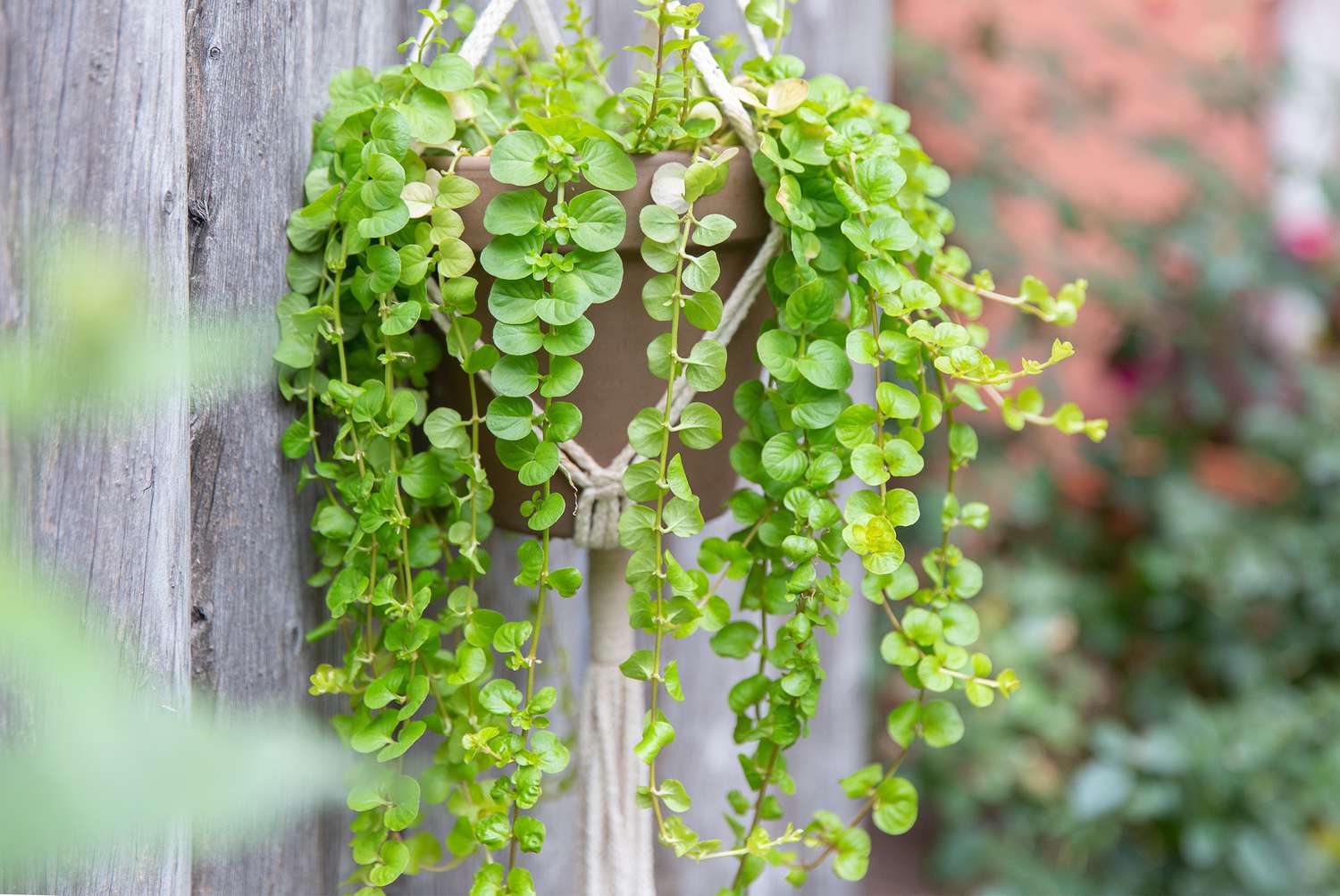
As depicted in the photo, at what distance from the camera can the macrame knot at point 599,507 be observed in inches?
26.2

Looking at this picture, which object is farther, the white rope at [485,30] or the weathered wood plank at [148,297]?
the white rope at [485,30]

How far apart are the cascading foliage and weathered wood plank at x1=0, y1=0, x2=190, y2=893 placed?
0.09 metres

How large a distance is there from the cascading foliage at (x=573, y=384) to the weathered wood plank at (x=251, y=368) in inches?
1.1

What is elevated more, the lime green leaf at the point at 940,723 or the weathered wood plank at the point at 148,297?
the weathered wood plank at the point at 148,297

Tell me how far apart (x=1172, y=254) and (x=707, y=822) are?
55.8 inches

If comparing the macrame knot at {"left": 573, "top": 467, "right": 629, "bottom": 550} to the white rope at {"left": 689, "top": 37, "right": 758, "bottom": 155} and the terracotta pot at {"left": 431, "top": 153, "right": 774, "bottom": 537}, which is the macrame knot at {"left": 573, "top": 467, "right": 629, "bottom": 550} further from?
the white rope at {"left": 689, "top": 37, "right": 758, "bottom": 155}

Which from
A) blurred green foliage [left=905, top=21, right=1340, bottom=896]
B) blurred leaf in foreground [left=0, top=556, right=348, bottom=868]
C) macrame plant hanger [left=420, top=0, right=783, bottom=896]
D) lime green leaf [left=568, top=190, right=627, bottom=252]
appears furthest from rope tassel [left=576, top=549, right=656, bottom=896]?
blurred green foliage [left=905, top=21, right=1340, bottom=896]

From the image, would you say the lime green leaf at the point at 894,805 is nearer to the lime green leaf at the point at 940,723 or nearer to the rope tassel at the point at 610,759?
the lime green leaf at the point at 940,723

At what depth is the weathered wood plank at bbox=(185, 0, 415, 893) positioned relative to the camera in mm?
641

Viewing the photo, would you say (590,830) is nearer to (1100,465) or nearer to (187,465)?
(187,465)

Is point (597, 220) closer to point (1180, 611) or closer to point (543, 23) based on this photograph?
point (543, 23)

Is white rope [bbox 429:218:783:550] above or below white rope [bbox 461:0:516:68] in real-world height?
below

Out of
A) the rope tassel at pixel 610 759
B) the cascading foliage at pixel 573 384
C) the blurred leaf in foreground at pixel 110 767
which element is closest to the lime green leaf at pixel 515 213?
the cascading foliage at pixel 573 384

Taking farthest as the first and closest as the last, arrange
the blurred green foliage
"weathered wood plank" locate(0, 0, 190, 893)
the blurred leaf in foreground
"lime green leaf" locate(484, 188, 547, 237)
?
the blurred green foliage → "lime green leaf" locate(484, 188, 547, 237) → "weathered wood plank" locate(0, 0, 190, 893) → the blurred leaf in foreground
